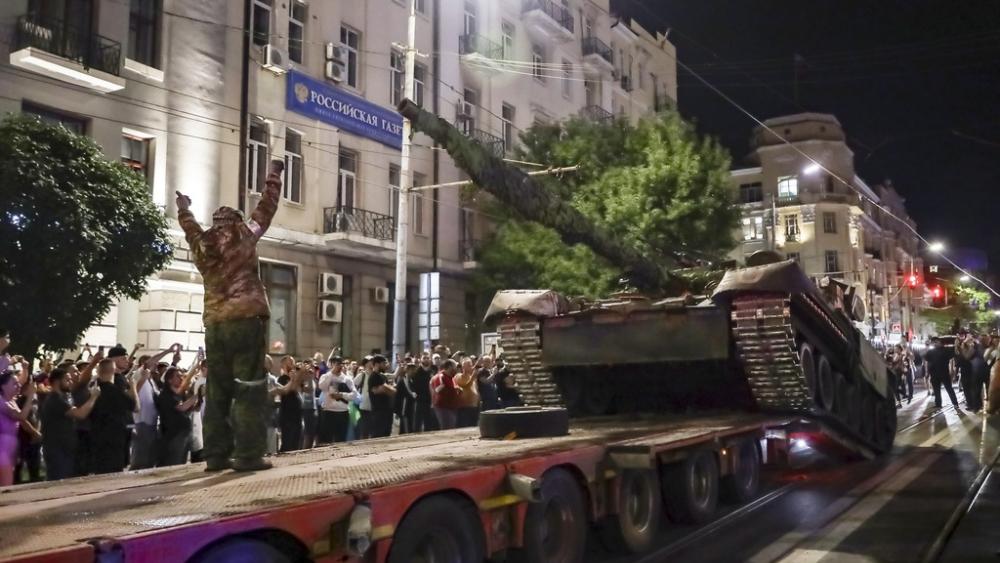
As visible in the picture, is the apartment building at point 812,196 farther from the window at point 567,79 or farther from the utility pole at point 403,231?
the utility pole at point 403,231

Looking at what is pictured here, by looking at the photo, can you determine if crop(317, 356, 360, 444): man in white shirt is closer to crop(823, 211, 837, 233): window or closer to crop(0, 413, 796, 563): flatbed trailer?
crop(0, 413, 796, 563): flatbed trailer

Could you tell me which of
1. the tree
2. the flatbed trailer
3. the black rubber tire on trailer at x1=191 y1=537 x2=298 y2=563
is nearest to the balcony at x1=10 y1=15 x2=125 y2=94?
the tree

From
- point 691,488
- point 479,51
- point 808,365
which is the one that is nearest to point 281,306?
point 479,51

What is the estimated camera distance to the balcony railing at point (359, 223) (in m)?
21.5

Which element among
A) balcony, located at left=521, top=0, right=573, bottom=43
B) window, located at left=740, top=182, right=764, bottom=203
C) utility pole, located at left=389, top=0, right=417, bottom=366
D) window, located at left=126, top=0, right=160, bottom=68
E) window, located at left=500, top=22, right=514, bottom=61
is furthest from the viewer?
window, located at left=740, top=182, right=764, bottom=203

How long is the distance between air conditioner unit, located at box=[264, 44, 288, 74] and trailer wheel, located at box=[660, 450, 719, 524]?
15.0 metres

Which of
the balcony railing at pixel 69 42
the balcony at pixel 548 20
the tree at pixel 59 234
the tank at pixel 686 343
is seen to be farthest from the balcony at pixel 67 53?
the balcony at pixel 548 20

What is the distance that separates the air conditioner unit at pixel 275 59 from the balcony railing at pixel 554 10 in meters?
12.1

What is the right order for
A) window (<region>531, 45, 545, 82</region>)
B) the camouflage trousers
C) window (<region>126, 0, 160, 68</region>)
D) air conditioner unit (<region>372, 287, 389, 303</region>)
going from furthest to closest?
window (<region>531, 45, 545, 82</region>)
air conditioner unit (<region>372, 287, 389, 303</region>)
window (<region>126, 0, 160, 68</region>)
the camouflage trousers

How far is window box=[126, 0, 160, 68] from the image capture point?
1742 cm

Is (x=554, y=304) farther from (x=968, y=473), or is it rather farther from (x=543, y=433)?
(x=968, y=473)

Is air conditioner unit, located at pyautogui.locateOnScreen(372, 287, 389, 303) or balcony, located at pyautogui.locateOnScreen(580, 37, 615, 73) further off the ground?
balcony, located at pyautogui.locateOnScreen(580, 37, 615, 73)

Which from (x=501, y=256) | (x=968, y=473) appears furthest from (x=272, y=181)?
(x=501, y=256)

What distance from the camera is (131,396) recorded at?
9359 mm
